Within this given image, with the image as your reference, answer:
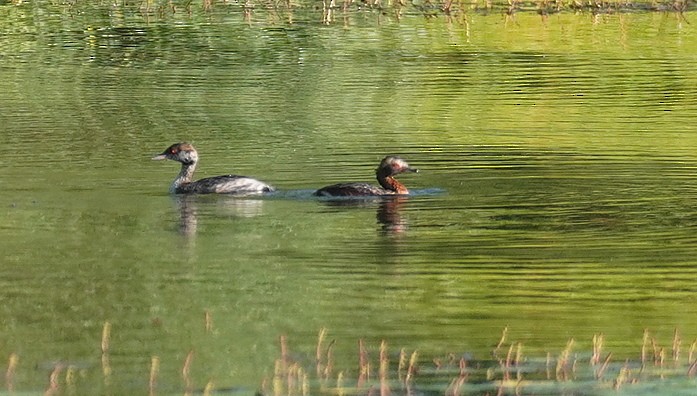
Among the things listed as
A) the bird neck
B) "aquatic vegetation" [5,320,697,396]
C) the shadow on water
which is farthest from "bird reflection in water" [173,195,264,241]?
"aquatic vegetation" [5,320,697,396]

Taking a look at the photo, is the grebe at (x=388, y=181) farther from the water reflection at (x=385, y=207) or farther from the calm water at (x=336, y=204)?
the calm water at (x=336, y=204)

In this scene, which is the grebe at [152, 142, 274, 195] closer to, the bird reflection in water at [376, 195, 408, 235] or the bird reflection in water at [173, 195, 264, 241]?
the bird reflection in water at [173, 195, 264, 241]

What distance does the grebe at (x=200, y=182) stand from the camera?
1438 cm

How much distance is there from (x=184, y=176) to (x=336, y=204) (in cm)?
174

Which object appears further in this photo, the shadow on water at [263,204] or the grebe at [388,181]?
the grebe at [388,181]

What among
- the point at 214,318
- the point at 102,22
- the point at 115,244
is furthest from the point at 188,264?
the point at 102,22

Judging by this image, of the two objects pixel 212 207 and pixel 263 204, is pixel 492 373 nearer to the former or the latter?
pixel 263 204

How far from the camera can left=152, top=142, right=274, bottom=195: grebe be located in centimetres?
1438

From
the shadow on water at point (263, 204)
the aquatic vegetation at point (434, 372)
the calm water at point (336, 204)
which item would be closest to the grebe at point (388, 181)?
the shadow on water at point (263, 204)

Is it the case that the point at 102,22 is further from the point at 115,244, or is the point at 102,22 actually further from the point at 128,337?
the point at 128,337

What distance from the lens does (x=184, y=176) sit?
15180 millimetres

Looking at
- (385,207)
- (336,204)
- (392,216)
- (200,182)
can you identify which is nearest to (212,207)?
(200,182)

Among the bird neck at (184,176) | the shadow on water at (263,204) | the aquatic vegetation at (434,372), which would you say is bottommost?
the bird neck at (184,176)

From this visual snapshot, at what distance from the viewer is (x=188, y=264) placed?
11.2 metres
